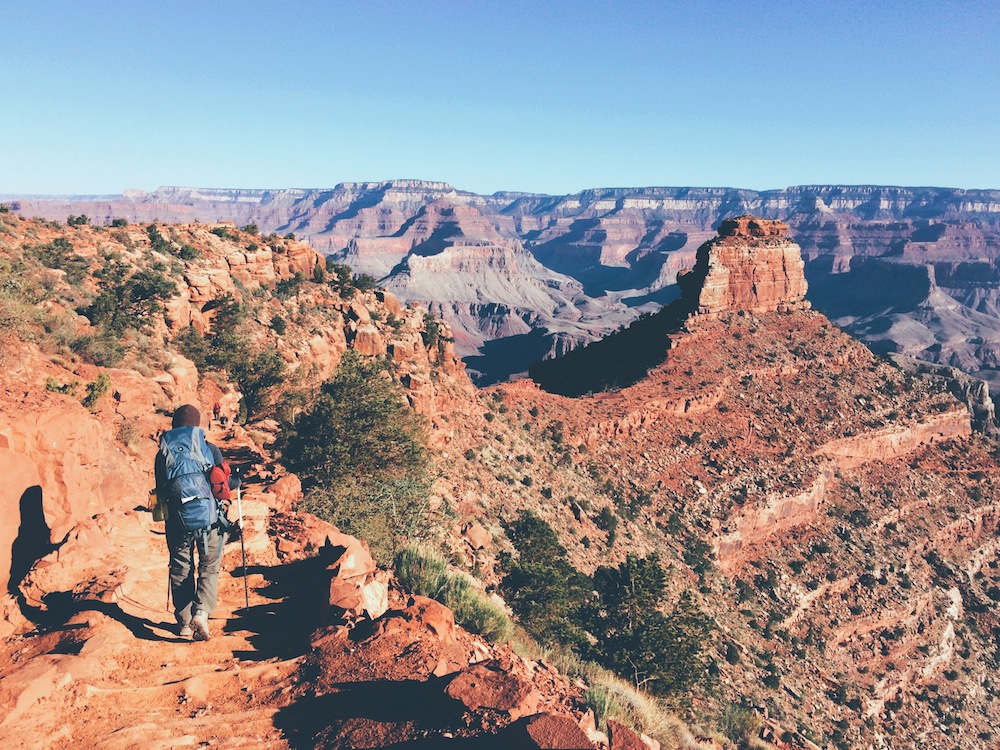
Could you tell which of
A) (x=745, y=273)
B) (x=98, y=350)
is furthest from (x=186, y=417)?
(x=745, y=273)

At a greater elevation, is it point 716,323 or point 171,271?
point 171,271

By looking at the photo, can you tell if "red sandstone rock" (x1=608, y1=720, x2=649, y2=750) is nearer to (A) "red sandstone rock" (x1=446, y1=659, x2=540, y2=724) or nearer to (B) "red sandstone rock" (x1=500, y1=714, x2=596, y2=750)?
(A) "red sandstone rock" (x1=446, y1=659, x2=540, y2=724)

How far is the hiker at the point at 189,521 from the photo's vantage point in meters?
8.05

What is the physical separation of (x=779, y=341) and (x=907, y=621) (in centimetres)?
2593

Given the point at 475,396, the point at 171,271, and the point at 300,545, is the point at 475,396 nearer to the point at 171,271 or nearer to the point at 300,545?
the point at 171,271

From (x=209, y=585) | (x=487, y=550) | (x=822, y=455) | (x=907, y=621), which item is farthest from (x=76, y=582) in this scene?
(x=822, y=455)

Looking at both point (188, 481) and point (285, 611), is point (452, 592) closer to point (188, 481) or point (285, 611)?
point (285, 611)

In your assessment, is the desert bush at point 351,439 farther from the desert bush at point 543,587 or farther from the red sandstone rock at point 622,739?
the red sandstone rock at point 622,739

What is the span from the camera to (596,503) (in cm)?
3659

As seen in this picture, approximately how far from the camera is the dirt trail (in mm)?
6527

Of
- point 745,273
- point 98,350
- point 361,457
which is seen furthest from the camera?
point 745,273

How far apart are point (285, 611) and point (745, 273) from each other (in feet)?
187

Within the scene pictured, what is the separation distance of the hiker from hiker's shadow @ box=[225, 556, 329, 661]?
0.70m

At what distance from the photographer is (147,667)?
7773 millimetres
